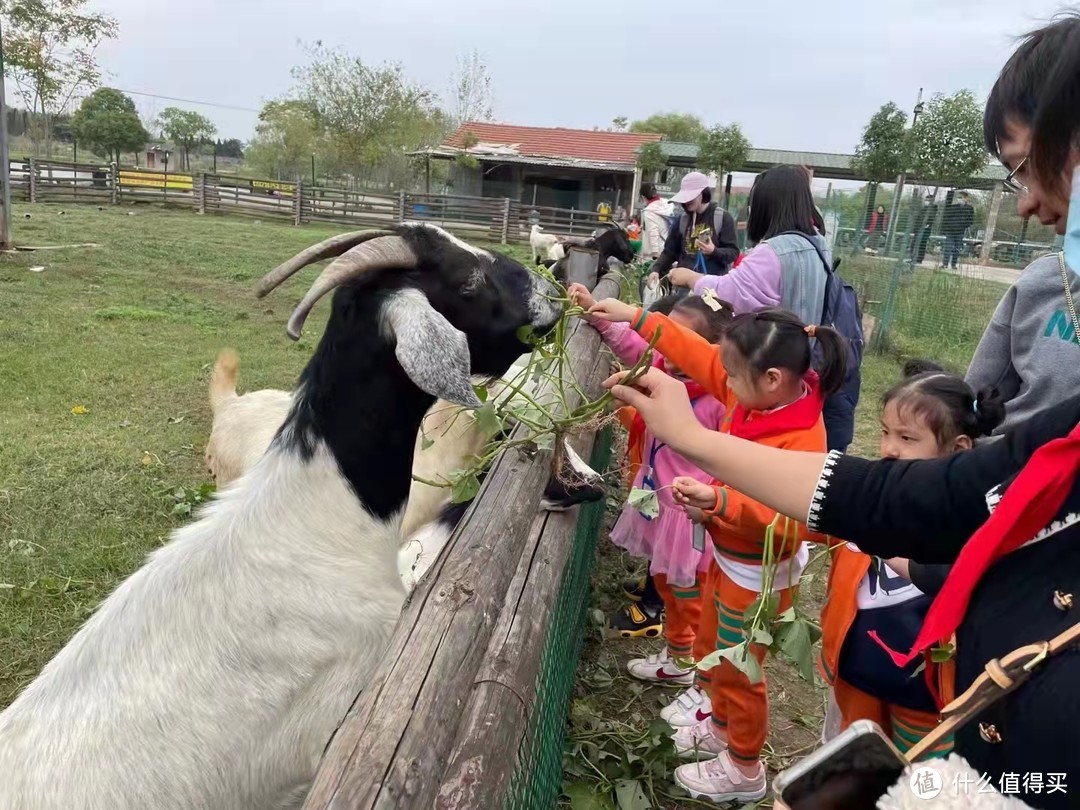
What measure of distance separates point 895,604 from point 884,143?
739 inches

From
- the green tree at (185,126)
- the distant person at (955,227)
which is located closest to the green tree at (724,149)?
the distant person at (955,227)

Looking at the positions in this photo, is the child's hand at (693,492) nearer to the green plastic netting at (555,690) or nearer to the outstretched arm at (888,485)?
the green plastic netting at (555,690)

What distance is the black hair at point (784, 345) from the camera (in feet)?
8.32

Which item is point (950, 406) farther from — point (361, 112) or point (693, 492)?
point (361, 112)

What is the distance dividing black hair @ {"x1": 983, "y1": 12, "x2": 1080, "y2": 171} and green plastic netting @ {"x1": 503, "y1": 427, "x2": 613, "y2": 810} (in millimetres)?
1572

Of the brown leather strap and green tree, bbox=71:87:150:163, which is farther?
green tree, bbox=71:87:150:163

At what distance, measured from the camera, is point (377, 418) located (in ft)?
7.71

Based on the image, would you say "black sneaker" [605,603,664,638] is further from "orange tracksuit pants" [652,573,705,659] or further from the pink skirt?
the pink skirt

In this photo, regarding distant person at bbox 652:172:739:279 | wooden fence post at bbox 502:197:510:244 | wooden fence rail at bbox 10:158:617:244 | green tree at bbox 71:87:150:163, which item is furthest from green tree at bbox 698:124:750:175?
green tree at bbox 71:87:150:163

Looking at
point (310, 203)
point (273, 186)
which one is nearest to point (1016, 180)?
point (310, 203)

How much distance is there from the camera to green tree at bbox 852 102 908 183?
1788 cm

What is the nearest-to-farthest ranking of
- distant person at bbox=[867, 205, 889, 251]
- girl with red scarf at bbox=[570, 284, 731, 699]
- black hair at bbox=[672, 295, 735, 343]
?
girl with red scarf at bbox=[570, 284, 731, 699]
black hair at bbox=[672, 295, 735, 343]
distant person at bbox=[867, 205, 889, 251]

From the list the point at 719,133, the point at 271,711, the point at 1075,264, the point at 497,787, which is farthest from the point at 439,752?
the point at 719,133

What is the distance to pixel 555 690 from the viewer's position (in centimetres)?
251
